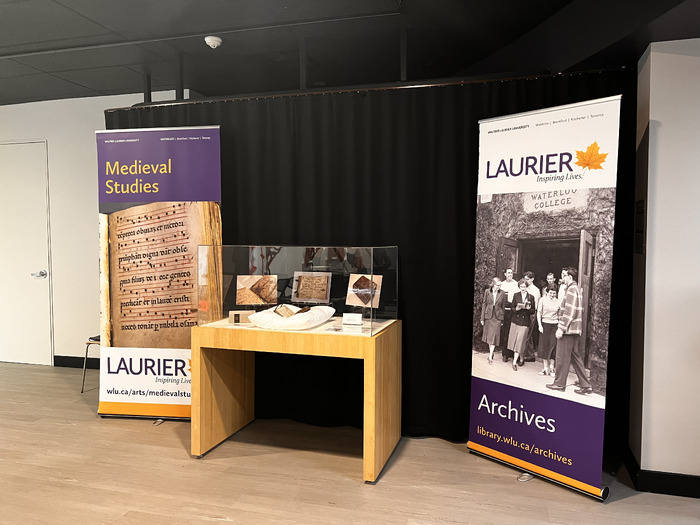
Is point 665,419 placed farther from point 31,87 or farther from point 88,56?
point 31,87

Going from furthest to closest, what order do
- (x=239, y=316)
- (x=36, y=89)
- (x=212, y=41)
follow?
(x=36, y=89) → (x=212, y=41) → (x=239, y=316)

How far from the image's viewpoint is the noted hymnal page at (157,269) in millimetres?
3521

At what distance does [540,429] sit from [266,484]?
58.4 inches

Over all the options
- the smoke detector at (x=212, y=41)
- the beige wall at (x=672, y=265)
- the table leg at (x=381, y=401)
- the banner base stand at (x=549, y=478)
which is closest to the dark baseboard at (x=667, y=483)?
the beige wall at (x=672, y=265)

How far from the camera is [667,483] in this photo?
8.59 feet

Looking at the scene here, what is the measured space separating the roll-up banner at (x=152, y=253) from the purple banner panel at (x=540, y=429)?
1967mm

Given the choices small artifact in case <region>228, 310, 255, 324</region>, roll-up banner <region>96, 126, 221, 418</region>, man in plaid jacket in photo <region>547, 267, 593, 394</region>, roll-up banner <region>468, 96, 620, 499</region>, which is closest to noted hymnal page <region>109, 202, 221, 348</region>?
roll-up banner <region>96, 126, 221, 418</region>

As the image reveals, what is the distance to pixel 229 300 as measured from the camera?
9.93 ft

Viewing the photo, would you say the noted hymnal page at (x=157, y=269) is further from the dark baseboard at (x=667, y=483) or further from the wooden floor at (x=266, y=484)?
the dark baseboard at (x=667, y=483)

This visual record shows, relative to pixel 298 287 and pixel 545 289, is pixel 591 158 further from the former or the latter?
pixel 298 287

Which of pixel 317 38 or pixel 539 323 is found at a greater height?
pixel 317 38

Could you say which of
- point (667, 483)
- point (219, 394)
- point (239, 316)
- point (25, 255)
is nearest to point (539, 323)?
point (667, 483)

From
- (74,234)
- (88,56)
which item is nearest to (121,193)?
(88,56)

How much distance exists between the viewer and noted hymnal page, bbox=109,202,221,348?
352 cm
